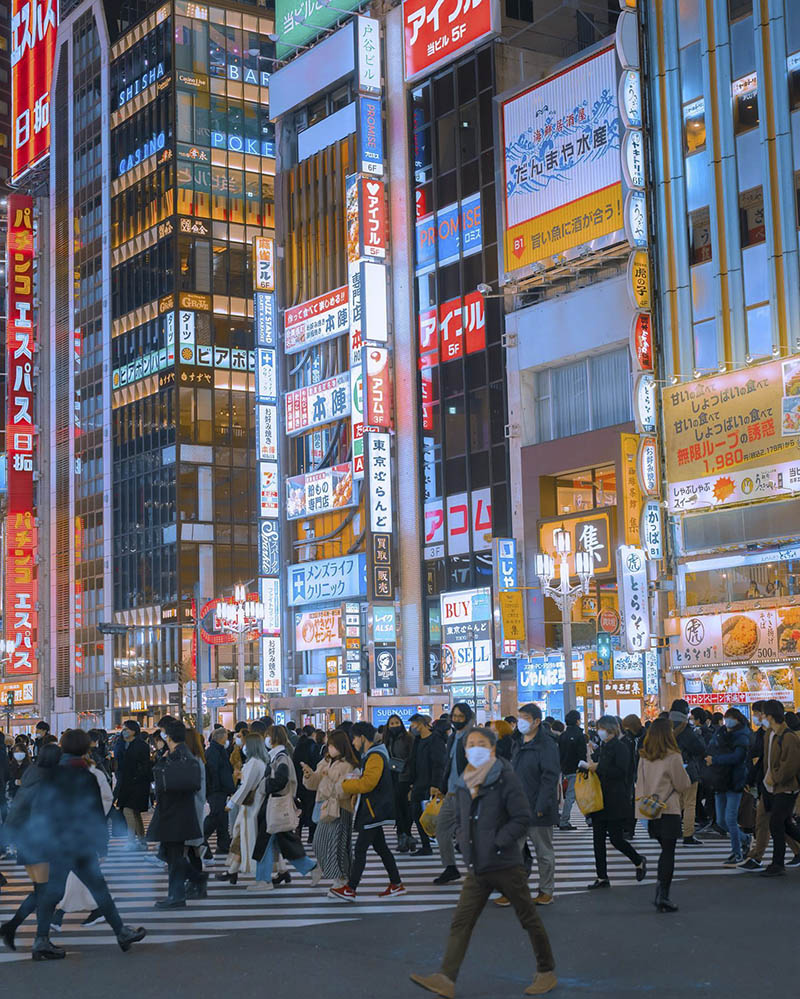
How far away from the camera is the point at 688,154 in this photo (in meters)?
39.7

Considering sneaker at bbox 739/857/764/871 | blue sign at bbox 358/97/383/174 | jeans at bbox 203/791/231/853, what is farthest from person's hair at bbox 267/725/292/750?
blue sign at bbox 358/97/383/174

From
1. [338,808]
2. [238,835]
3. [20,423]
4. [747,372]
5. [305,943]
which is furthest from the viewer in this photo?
[20,423]

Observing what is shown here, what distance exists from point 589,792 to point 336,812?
104 inches

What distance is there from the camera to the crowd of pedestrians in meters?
10.1

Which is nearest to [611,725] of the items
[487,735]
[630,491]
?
[487,735]

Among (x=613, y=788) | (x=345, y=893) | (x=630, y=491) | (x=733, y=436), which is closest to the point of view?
(x=613, y=788)

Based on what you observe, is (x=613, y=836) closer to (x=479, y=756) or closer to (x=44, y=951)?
(x=479, y=756)

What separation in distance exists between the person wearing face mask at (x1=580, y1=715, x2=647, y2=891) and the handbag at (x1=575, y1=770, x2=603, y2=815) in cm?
9

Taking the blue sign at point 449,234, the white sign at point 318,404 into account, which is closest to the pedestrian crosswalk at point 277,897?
the blue sign at point 449,234

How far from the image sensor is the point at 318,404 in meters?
54.4

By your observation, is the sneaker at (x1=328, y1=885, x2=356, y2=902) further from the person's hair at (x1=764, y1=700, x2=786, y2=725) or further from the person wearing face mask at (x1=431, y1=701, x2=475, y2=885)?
the person's hair at (x1=764, y1=700, x2=786, y2=725)

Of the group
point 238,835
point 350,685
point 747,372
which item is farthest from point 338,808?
point 350,685

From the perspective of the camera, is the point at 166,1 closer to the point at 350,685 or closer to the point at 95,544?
the point at 95,544

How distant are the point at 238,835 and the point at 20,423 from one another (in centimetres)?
5686
